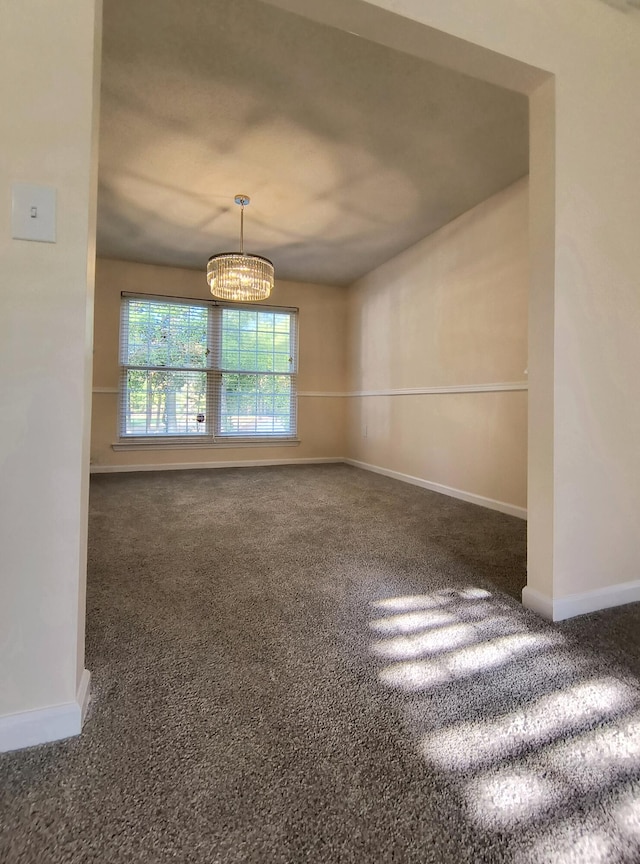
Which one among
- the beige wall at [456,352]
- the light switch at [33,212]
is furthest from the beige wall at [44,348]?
the beige wall at [456,352]

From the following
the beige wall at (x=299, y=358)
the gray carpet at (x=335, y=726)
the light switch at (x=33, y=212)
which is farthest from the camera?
the beige wall at (x=299, y=358)

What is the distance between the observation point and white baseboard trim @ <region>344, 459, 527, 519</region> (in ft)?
9.15

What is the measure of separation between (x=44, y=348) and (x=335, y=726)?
3.50ft

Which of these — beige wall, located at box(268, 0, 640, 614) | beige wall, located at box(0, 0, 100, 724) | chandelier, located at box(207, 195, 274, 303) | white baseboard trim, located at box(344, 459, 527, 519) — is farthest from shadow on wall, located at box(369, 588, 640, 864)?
chandelier, located at box(207, 195, 274, 303)

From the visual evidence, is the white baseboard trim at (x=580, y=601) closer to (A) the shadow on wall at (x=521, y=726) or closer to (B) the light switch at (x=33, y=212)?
(A) the shadow on wall at (x=521, y=726)

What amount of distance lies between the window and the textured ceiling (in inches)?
42.3

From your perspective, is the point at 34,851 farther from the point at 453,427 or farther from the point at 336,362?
the point at 336,362

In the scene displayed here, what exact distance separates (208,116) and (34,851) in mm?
2843

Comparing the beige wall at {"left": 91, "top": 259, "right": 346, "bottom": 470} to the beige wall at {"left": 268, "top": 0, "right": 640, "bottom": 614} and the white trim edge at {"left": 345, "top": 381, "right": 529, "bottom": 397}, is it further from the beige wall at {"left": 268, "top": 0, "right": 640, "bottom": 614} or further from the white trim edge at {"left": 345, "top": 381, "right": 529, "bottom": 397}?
the beige wall at {"left": 268, "top": 0, "right": 640, "bottom": 614}

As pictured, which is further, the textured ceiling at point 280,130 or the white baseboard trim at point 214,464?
the white baseboard trim at point 214,464

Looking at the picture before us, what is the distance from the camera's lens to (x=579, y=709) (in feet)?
3.26

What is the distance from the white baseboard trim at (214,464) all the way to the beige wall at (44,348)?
386 centimetres

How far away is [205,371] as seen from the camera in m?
4.66

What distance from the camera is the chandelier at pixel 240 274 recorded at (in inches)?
120
